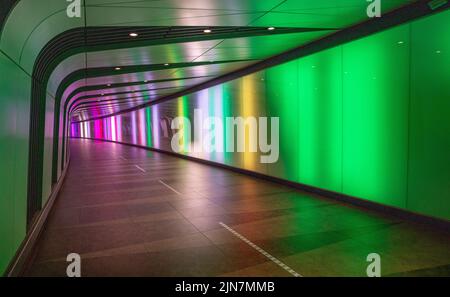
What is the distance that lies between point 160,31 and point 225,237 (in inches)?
167

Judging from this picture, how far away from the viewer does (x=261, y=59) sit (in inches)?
452

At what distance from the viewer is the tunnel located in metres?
4.54

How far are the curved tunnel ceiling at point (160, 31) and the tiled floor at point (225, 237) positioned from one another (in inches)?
105

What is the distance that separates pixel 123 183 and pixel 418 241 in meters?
8.62

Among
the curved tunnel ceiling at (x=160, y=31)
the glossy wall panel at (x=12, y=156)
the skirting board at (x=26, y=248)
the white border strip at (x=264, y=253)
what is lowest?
the white border strip at (x=264, y=253)

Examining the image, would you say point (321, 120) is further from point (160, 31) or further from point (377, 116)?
point (160, 31)

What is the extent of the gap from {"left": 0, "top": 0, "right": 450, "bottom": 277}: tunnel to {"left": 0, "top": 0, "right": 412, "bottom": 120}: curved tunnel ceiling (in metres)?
0.05

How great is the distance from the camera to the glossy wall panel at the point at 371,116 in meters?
6.08

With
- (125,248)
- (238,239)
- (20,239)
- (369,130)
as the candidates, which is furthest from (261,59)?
(20,239)

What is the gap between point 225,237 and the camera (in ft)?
18.9

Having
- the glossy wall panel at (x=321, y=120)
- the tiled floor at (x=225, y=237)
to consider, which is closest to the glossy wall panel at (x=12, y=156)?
the tiled floor at (x=225, y=237)

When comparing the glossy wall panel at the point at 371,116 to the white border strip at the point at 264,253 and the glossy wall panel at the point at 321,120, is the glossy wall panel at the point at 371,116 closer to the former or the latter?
the glossy wall panel at the point at 321,120
